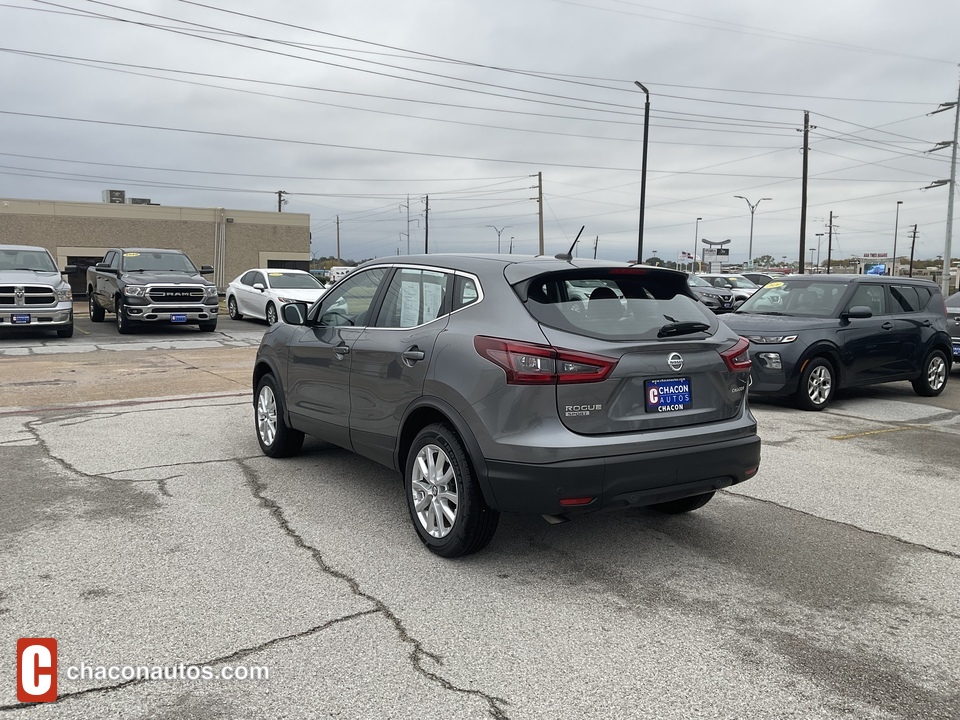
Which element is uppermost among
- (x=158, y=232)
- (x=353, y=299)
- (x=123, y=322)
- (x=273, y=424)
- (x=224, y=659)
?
(x=158, y=232)

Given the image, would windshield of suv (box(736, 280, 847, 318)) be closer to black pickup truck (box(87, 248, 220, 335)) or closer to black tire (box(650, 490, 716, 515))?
black tire (box(650, 490, 716, 515))

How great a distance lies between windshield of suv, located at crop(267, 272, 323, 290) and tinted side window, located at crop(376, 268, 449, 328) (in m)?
16.3

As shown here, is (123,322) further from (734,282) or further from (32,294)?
(734,282)

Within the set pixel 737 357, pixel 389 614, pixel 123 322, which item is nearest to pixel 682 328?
pixel 737 357

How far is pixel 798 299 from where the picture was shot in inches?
416

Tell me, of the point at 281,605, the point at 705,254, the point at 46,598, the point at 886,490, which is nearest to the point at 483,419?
the point at 281,605

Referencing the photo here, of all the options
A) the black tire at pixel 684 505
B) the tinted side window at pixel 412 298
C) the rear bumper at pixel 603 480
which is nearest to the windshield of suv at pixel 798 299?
the black tire at pixel 684 505

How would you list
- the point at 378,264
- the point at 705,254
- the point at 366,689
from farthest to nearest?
1. the point at 705,254
2. the point at 378,264
3. the point at 366,689

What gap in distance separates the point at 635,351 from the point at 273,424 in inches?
140

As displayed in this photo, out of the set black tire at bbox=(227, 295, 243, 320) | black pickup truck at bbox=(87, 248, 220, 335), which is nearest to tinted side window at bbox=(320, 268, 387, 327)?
black pickup truck at bbox=(87, 248, 220, 335)

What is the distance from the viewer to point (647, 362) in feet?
13.5

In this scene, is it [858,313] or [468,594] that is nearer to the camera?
[468,594]

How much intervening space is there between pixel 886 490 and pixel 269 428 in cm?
486

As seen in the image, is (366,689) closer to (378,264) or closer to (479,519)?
(479,519)
